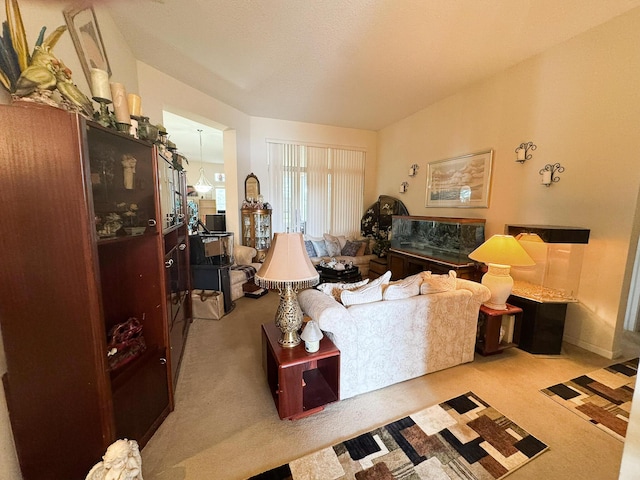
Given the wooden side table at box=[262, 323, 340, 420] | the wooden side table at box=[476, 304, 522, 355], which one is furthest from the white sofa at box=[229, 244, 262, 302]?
the wooden side table at box=[476, 304, 522, 355]

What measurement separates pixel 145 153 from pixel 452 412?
2646mm

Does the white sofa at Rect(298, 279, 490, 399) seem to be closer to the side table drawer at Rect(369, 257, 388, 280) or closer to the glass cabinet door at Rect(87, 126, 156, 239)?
the glass cabinet door at Rect(87, 126, 156, 239)

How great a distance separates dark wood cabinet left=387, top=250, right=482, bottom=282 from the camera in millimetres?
3404

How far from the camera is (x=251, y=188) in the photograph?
15.9 ft

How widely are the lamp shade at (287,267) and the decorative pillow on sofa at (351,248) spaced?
3.60 metres

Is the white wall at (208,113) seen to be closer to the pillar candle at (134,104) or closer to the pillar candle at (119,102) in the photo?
the pillar candle at (134,104)

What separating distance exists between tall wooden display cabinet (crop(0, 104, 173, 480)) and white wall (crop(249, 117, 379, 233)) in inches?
145

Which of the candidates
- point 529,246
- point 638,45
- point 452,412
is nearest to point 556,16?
point 638,45

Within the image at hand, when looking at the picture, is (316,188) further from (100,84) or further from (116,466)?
(116,466)

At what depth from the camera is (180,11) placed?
2137 millimetres

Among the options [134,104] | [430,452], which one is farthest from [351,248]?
[134,104]

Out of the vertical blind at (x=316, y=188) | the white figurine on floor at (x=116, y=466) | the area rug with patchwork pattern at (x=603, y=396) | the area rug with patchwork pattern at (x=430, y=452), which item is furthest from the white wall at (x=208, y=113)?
the area rug with patchwork pattern at (x=603, y=396)

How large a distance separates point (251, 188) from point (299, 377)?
390 centimetres

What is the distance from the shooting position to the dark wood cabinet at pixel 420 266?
11.2 ft
